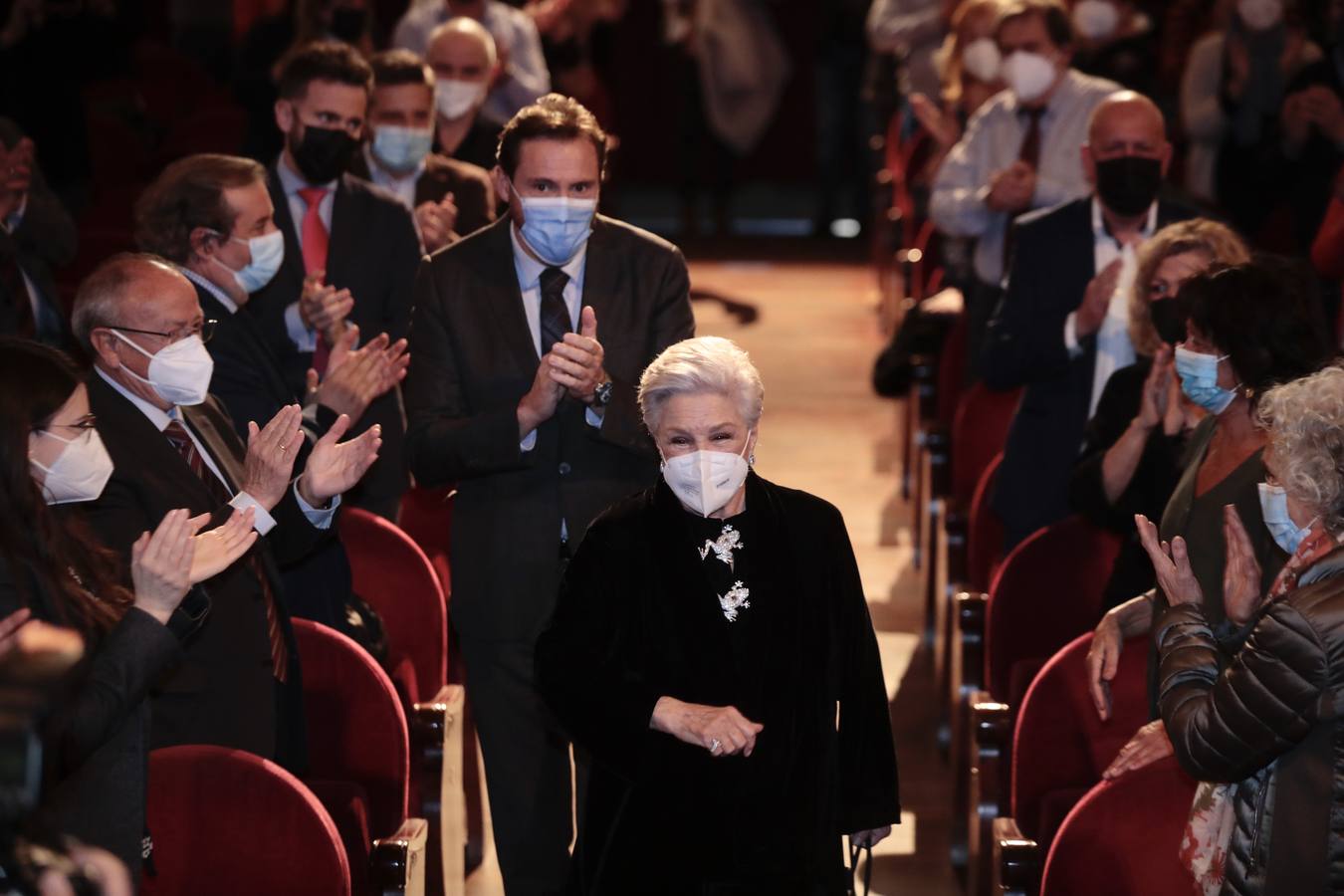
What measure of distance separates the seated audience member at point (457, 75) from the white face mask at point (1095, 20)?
2.74 m

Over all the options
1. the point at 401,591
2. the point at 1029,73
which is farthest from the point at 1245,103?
the point at 401,591

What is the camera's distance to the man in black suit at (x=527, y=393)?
362 centimetres

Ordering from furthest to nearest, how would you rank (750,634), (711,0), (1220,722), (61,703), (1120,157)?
(711,0)
(1120,157)
(750,634)
(1220,722)
(61,703)

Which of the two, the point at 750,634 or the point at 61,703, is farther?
the point at 750,634

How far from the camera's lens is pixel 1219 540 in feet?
10.4

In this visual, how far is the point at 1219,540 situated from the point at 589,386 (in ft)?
3.60

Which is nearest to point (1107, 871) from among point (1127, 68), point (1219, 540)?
point (1219, 540)

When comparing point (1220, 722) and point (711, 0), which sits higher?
point (711, 0)

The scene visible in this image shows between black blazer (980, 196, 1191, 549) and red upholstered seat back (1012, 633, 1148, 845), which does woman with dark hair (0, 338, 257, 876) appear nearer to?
red upholstered seat back (1012, 633, 1148, 845)

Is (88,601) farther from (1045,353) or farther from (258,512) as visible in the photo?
(1045,353)

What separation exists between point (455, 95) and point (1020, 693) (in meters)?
3.12

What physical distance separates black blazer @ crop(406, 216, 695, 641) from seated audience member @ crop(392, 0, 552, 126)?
3.44 meters

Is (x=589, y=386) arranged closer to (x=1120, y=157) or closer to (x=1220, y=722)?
(x=1220, y=722)

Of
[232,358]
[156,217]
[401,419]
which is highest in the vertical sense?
[156,217]
